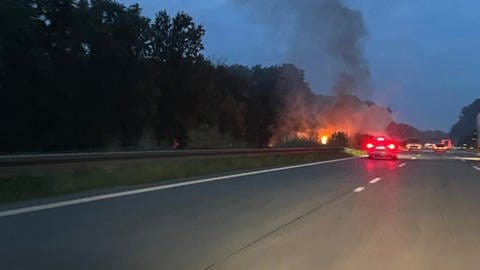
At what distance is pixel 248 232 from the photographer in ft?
34.3

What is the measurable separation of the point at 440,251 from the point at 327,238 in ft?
5.63

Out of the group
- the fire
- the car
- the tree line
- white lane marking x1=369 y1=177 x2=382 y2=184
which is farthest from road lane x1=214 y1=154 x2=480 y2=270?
the fire

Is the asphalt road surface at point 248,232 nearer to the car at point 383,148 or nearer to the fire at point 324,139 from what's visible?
the car at point 383,148

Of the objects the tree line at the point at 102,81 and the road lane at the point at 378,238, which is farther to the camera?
the tree line at the point at 102,81

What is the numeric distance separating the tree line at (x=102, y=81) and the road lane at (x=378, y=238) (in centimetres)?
3044

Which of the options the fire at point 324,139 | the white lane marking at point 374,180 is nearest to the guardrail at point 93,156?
the white lane marking at point 374,180

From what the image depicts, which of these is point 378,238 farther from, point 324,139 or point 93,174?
point 324,139

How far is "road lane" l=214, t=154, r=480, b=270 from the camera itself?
8203 millimetres

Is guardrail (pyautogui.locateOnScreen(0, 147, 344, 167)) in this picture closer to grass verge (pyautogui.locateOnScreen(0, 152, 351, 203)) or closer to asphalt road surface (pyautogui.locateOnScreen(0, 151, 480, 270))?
grass verge (pyautogui.locateOnScreen(0, 152, 351, 203))

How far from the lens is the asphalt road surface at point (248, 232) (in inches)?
322

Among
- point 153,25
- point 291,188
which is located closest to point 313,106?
point 153,25

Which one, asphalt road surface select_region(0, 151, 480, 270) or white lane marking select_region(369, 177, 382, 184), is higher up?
white lane marking select_region(369, 177, 382, 184)

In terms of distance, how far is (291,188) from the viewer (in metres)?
18.7

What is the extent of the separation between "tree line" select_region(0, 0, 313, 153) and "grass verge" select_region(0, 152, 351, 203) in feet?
60.9
